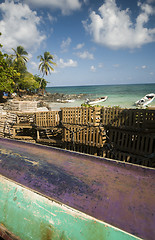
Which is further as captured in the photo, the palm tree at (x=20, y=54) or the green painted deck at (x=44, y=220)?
the palm tree at (x=20, y=54)

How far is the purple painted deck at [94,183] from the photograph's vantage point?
2.38m

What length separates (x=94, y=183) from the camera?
10.7 feet

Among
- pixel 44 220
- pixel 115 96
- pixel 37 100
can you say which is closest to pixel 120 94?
pixel 115 96

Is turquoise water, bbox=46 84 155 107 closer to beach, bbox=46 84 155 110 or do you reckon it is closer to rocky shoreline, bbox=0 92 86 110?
beach, bbox=46 84 155 110

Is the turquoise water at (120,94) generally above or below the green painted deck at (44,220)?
above

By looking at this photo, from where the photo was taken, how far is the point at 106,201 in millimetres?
2709

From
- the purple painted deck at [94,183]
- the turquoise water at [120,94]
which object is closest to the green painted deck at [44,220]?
the purple painted deck at [94,183]

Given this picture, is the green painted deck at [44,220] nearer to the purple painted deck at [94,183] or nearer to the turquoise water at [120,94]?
the purple painted deck at [94,183]

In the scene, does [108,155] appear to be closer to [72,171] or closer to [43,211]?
[72,171]

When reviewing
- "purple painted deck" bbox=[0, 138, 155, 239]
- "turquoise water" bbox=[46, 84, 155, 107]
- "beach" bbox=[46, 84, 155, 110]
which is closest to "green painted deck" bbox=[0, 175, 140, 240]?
"purple painted deck" bbox=[0, 138, 155, 239]

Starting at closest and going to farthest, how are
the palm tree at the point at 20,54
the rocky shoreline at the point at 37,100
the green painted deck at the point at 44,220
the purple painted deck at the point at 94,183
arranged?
the green painted deck at the point at 44,220 → the purple painted deck at the point at 94,183 → the rocky shoreline at the point at 37,100 → the palm tree at the point at 20,54

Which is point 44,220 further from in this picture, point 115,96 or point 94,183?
point 115,96

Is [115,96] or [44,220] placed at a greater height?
[115,96]

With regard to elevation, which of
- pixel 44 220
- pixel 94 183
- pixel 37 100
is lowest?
pixel 44 220
